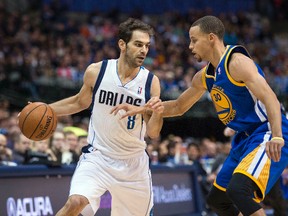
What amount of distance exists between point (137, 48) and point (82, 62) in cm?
1129

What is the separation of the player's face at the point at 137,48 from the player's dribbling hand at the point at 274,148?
5.79 feet

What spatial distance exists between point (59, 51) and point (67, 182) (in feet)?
31.6

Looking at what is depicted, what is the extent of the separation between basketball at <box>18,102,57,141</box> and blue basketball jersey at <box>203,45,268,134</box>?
1777 millimetres

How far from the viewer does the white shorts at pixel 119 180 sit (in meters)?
6.90

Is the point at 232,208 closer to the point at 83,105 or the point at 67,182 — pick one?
the point at 83,105

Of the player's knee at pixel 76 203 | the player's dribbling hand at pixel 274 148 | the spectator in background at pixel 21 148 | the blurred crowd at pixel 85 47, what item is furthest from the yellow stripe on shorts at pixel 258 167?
the blurred crowd at pixel 85 47

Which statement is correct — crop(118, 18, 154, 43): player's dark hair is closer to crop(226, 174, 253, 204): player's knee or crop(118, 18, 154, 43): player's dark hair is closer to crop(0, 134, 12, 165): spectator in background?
crop(226, 174, 253, 204): player's knee

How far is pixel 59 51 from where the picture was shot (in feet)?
62.2

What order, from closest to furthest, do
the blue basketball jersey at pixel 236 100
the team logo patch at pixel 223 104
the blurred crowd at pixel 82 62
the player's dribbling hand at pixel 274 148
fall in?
the player's dribbling hand at pixel 274 148 → the blue basketball jersey at pixel 236 100 → the team logo patch at pixel 223 104 → the blurred crowd at pixel 82 62

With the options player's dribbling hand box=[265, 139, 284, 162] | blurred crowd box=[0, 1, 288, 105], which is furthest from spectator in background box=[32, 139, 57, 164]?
blurred crowd box=[0, 1, 288, 105]

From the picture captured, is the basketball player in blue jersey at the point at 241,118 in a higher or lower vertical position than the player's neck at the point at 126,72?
lower

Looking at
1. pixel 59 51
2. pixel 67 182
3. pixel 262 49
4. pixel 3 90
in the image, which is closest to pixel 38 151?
pixel 67 182

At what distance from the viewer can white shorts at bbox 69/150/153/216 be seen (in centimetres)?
690

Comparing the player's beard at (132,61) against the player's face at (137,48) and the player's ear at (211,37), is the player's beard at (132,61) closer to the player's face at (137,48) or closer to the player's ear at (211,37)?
the player's face at (137,48)
